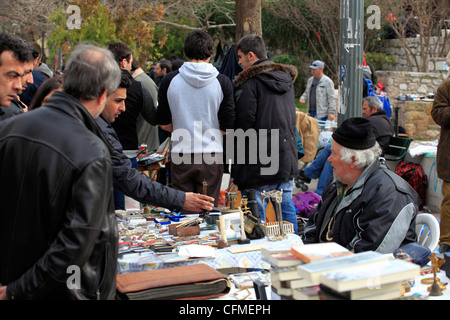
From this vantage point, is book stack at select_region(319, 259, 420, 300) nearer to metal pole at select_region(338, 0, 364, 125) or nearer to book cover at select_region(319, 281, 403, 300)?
book cover at select_region(319, 281, 403, 300)

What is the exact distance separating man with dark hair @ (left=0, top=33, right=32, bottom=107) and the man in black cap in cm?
198

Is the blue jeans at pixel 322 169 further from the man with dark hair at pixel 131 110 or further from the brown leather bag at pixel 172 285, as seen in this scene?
the brown leather bag at pixel 172 285

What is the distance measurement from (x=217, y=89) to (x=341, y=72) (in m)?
1.14

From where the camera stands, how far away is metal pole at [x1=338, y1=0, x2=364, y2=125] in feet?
15.2

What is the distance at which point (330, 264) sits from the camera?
207 centimetres

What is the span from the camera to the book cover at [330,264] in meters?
1.99

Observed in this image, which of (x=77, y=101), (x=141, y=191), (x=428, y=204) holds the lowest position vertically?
(x=428, y=204)

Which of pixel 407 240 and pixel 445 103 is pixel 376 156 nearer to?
pixel 407 240

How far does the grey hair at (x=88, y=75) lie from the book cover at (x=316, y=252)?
104 centimetres

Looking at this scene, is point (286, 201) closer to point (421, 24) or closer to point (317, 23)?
point (421, 24)

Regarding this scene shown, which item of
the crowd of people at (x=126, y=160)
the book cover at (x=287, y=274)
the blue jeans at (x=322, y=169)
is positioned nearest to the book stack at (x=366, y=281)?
the book cover at (x=287, y=274)

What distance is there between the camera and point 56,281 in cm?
203
